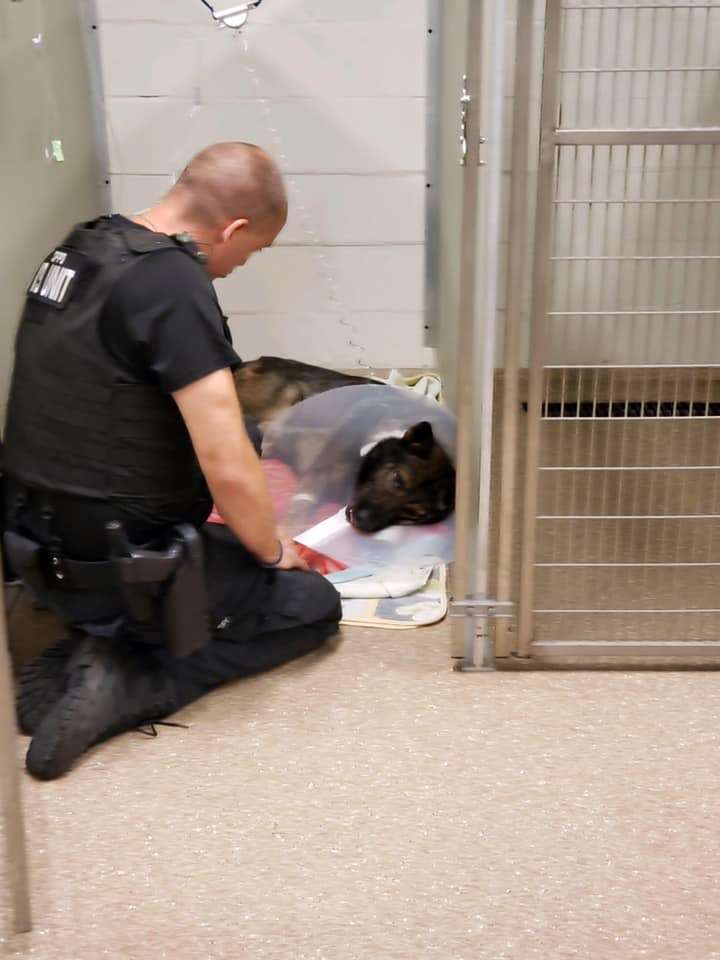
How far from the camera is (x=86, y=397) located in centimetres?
174

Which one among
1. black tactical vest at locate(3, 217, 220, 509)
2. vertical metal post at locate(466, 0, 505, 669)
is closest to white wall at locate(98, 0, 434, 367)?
vertical metal post at locate(466, 0, 505, 669)

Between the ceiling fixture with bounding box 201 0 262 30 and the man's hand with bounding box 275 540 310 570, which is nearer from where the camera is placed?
the man's hand with bounding box 275 540 310 570

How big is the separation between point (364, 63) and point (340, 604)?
83.8 inches

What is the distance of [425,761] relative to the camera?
1791 mm

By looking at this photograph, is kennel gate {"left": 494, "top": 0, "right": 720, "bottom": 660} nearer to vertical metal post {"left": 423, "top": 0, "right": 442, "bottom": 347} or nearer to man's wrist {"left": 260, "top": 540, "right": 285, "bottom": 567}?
man's wrist {"left": 260, "top": 540, "right": 285, "bottom": 567}

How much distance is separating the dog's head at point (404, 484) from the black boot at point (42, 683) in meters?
0.82

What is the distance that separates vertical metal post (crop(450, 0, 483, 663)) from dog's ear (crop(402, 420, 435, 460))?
16.2 inches

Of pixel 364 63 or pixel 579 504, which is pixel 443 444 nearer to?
pixel 579 504

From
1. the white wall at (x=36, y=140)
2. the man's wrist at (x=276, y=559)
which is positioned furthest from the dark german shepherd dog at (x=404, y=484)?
the white wall at (x=36, y=140)

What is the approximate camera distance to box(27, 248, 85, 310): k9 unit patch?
68.3 inches

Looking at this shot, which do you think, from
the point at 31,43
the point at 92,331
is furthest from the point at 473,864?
the point at 31,43

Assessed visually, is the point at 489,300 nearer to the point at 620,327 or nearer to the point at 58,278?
the point at 620,327

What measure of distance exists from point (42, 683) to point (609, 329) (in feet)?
4.06

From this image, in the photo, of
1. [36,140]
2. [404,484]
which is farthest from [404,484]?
[36,140]
